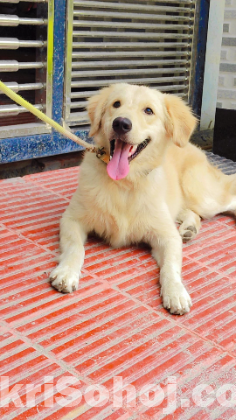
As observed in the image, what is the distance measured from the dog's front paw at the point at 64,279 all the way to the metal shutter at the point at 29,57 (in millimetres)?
1722

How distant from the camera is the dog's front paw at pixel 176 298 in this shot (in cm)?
229

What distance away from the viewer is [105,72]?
14.3ft

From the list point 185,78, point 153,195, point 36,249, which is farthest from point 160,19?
point 36,249

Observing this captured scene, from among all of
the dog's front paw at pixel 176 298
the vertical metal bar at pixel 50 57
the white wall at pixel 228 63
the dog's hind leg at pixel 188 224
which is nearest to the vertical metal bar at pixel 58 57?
the vertical metal bar at pixel 50 57

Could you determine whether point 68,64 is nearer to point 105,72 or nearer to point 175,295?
point 105,72

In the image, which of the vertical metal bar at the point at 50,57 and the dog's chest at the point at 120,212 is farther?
the vertical metal bar at the point at 50,57

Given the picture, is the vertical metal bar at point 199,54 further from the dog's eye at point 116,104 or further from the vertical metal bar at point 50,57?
the dog's eye at point 116,104

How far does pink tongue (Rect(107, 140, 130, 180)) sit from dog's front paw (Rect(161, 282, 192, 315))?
61 centimetres

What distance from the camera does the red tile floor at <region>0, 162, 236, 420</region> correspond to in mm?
1733

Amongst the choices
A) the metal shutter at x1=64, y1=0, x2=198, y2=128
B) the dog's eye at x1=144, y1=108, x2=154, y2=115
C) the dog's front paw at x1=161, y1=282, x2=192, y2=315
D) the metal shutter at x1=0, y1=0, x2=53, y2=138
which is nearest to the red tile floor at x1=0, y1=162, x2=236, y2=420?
the dog's front paw at x1=161, y1=282, x2=192, y2=315

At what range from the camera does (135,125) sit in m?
2.58

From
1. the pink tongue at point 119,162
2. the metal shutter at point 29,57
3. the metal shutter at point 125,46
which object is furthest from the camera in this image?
the metal shutter at point 125,46

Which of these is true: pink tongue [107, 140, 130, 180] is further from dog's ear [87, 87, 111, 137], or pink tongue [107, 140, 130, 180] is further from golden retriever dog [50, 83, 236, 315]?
dog's ear [87, 87, 111, 137]

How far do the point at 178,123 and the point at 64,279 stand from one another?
1032mm
